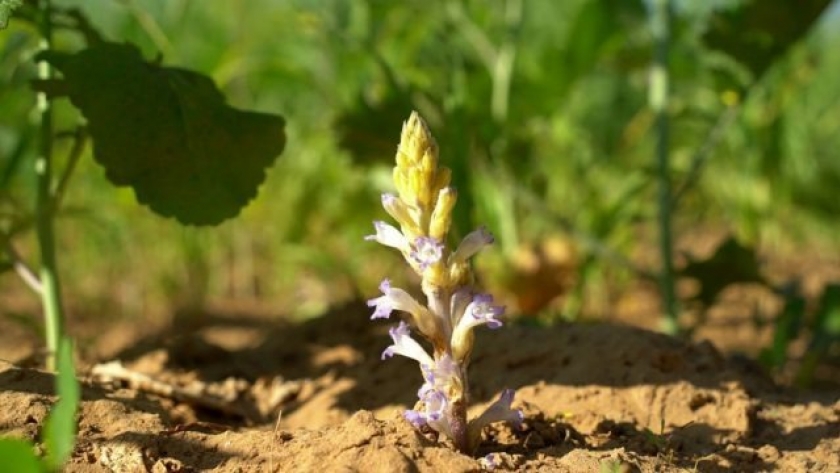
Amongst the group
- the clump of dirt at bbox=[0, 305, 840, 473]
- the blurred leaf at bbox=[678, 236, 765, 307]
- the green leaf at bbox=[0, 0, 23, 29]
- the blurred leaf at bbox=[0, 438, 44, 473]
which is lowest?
the blurred leaf at bbox=[0, 438, 44, 473]

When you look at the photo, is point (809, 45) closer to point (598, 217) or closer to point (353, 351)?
point (598, 217)

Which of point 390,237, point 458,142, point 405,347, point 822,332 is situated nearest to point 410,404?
point 405,347

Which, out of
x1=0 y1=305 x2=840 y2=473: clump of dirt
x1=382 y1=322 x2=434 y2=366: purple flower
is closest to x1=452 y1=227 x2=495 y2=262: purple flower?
x1=382 y1=322 x2=434 y2=366: purple flower

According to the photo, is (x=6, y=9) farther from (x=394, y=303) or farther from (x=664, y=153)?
(x=664, y=153)

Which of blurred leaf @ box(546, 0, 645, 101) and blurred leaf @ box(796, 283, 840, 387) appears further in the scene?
blurred leaf @ box(546, 0, 645, 101)

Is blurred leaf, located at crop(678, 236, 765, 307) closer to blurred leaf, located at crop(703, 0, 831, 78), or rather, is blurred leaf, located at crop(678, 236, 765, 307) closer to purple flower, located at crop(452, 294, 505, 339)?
blurred leaf, located at crop(703, 0, 831, 78)

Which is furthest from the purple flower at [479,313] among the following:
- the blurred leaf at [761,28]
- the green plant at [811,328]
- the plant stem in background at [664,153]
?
the blurred leaf at [761,28]
